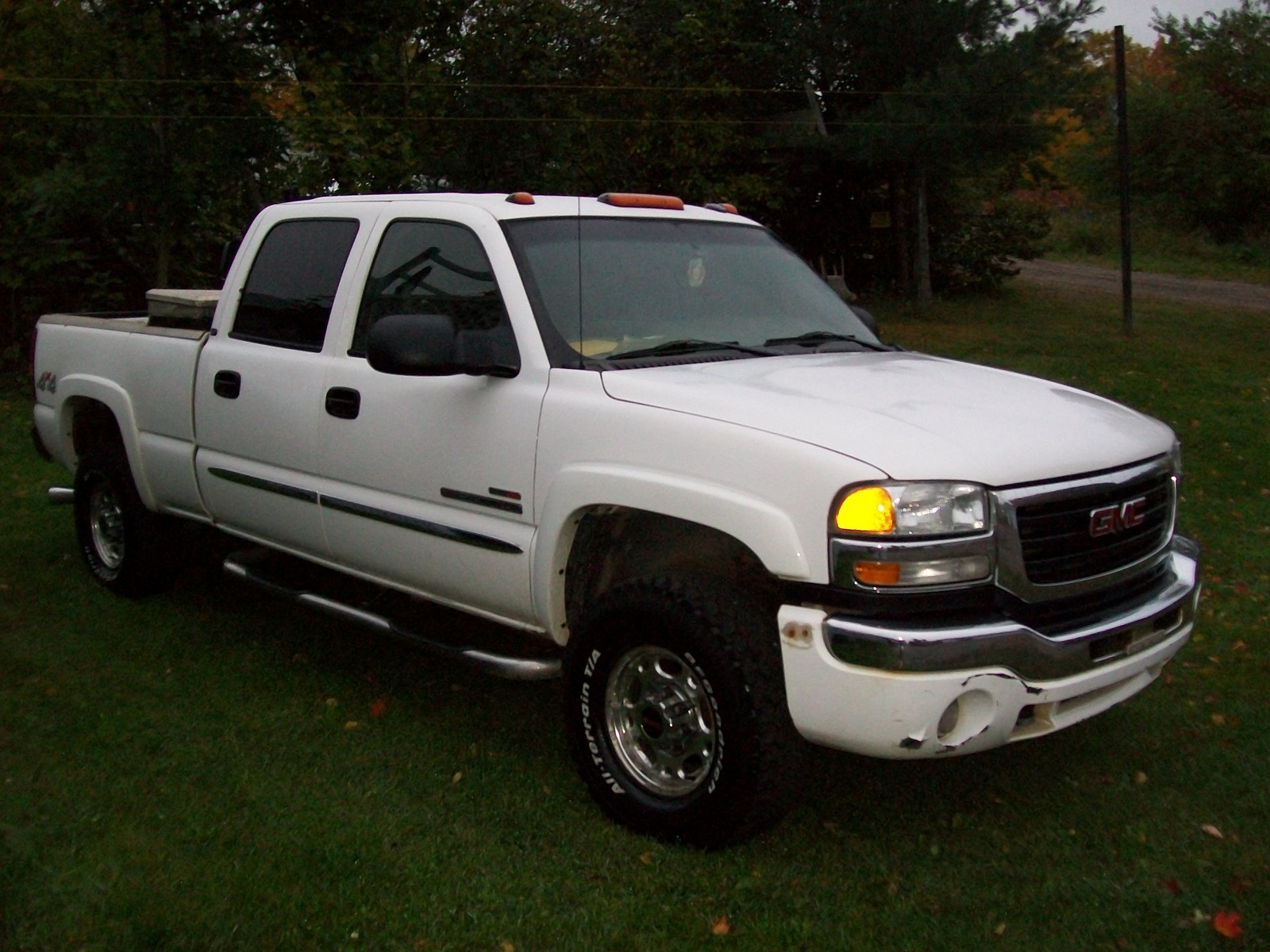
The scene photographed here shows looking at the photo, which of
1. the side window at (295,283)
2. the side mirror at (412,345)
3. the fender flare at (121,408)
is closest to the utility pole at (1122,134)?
the side window at (295,283)

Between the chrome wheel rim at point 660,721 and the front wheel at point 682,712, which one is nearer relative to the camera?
the front wheel at point 682,712

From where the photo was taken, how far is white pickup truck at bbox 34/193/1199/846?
3.55 meters

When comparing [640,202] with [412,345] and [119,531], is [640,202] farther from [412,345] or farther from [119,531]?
[119,531]

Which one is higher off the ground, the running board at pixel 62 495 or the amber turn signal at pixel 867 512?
the amber turn signal at pixel 867 512

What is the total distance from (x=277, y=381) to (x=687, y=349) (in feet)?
5.86

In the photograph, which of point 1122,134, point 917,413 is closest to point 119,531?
point 917,413

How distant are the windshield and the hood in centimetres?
22

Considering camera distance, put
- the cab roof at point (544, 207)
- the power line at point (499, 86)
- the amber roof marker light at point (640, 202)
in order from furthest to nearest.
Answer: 1. the power line at point (499, 86)
2. the amber roof marker light at point (640, 202)
3. the cab roof at point (544, 207)

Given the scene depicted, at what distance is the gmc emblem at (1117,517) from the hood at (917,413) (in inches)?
4.9

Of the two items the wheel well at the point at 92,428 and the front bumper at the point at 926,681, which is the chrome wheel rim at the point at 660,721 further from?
the wheel well at the point at 92,428

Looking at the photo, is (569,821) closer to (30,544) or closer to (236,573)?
(236,573)

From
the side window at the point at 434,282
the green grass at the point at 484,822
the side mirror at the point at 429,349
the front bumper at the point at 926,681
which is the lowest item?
the green grass at the point at 484,822

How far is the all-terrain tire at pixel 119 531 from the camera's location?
6449mm

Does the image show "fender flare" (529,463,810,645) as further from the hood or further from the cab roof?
the cab roof
